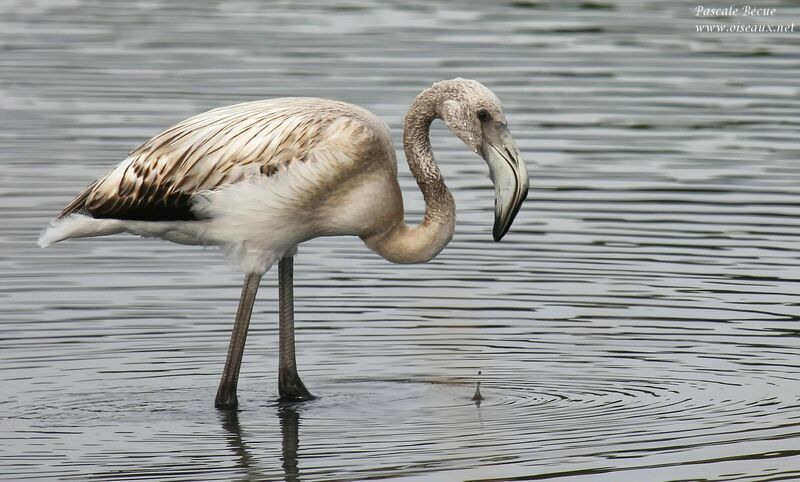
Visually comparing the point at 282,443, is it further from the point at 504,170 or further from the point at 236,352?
the point at 504,170

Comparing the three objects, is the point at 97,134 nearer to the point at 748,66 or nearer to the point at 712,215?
the point at 712,215

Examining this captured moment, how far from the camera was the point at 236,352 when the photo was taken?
10.1 meters

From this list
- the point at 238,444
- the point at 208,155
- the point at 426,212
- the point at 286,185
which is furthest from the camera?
the point at 426,212

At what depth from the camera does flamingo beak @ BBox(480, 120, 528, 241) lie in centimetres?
980

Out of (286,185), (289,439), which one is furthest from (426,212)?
(289,439)

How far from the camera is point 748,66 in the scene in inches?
837

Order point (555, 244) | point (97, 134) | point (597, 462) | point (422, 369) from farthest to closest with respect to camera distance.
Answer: point (97, 134), point (555, 244), point (422, 369), point (597, 462)

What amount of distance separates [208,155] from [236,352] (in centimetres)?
99

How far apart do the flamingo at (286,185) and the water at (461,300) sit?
2.48 feet

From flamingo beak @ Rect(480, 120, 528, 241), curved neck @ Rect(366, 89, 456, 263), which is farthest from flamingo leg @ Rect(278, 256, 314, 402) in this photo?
flamingo beak @ Rect(480, 120, 528, 241)

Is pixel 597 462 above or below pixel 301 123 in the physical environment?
below

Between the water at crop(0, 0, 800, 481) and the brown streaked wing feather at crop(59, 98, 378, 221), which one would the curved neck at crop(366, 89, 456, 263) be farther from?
the water at crop(0, 0, 800, 481)

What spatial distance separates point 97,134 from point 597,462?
9236mm

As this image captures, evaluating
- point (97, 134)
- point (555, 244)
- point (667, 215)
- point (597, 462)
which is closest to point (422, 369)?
point (597, 462)
